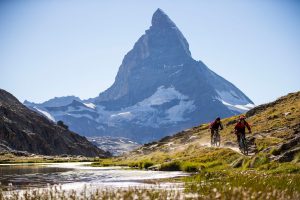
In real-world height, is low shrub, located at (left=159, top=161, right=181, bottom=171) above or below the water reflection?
above

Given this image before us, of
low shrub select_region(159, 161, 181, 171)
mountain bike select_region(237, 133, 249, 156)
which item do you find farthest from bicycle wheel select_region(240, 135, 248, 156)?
low shrub select_region(159, 161, 181, 171)

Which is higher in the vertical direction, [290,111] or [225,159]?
[290,111]

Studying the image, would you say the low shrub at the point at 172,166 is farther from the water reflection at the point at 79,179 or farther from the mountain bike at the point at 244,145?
the mountain bike at the point at 244,145

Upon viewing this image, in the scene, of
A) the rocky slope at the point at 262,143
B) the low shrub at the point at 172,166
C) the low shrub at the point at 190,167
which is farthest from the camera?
the low shrub at the point at 172,166

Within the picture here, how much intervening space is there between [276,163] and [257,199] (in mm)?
19952

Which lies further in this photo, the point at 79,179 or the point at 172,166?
the point at 172,166

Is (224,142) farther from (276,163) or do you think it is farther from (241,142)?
(276,163)

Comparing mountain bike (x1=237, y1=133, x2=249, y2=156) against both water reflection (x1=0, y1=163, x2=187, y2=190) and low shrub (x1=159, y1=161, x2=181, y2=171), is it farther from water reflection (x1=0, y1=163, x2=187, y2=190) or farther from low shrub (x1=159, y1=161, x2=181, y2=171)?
low shrub (x1=159, y1=161, x2=181, y2=171)

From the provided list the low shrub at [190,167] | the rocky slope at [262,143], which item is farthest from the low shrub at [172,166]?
the rocky slope at [262,143]

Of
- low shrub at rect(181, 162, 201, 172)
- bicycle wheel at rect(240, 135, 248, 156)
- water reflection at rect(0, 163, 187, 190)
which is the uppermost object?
bicycle wheel at rect(240, 135, 248, 156)

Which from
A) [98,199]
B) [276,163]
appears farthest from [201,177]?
[98,199]

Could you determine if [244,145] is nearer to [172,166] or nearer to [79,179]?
[172,166]

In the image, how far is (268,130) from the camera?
64.1m

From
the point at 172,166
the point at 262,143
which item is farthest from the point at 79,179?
the point at 262,143
